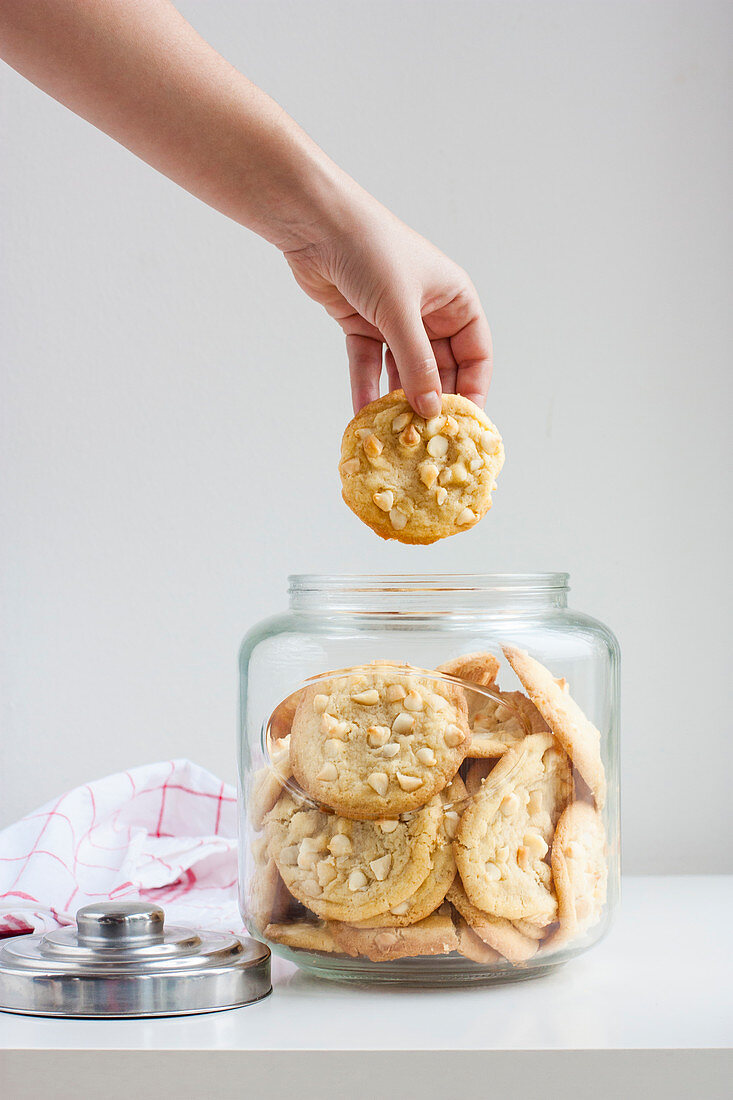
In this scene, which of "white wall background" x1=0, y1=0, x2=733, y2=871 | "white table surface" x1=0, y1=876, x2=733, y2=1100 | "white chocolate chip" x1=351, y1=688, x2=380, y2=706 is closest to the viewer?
"white table surface" x1=0, y1=876, x2=733, y2=1100

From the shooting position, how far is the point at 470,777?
26.9 inches

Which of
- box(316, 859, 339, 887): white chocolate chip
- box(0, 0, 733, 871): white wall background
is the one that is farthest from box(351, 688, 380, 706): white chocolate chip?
box(0, 0, 733, 871): white wall background

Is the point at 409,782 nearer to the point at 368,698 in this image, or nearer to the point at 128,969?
the point at 368,698

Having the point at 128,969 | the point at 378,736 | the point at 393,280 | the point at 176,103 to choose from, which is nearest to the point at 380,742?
the point at 378,736

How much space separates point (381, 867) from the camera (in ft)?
2.14

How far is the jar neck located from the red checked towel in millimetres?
336

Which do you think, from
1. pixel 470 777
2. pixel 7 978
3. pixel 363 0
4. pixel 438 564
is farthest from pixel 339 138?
pixel 7 978

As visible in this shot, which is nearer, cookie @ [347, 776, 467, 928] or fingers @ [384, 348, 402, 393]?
cookie @ [347, 776, 467, 928]

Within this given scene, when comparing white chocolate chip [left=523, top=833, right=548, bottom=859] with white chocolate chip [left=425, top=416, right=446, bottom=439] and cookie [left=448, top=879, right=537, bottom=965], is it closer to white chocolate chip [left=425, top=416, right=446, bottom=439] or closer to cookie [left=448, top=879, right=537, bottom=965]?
cookie [left=448, top=879, right=537, bottom=965]

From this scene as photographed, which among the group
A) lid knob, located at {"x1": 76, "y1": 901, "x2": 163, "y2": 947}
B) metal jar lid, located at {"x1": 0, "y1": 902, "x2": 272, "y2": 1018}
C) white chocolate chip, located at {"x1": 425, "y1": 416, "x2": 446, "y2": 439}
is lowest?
metal jar lid, located at {"x1": 0, "y1": 902, "x2": 272, "y2": 1018}

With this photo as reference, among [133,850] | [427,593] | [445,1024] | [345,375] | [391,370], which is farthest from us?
[345,375]

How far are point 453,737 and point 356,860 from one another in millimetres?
100

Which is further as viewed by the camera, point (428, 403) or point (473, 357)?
point (473, 357)

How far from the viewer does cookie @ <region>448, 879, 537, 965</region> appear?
656 millimetres
